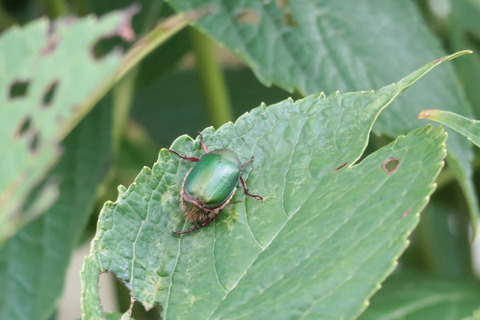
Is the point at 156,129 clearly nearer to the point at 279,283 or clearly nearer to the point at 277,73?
the point at 277,73

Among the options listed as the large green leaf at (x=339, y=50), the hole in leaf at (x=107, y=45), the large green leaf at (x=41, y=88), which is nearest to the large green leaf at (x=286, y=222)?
the large green leaf at (x=41, y=88)

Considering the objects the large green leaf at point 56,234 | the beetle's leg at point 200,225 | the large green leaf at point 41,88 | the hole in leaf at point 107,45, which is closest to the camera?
the large green leaf at point 41,88

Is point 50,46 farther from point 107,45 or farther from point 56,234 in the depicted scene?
point 107,45

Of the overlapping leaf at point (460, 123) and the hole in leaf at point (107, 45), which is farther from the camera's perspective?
the hole in leaf at point (107, 45)

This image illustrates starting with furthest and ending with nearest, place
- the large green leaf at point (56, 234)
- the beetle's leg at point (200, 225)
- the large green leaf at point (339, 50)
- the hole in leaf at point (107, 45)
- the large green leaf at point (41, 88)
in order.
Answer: the hole in leaf at point (107, 45), the large green leaf at point (56, 234), the large green leaf at point (339, 50), the beetle's leg at point (200, 225), the large green leaf at point (41, 88)

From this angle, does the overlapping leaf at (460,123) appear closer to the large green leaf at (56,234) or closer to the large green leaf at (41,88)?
the large green leaf at (41,88)

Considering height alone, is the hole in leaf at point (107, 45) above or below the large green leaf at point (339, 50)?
above
